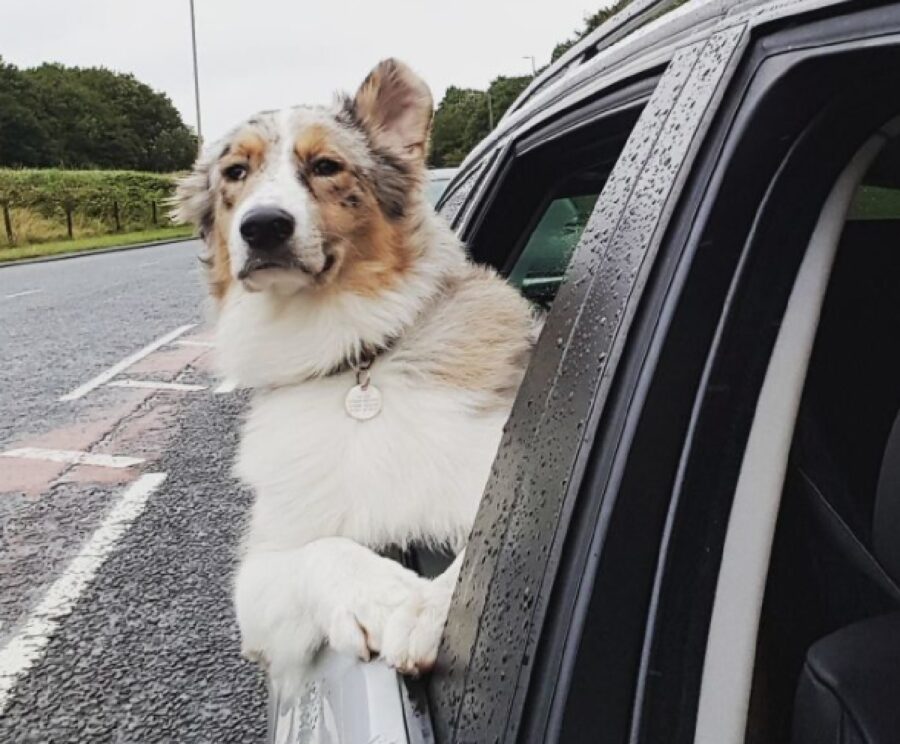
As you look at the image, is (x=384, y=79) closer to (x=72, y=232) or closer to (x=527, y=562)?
(x=527, y=562)

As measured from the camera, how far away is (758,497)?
0.98m

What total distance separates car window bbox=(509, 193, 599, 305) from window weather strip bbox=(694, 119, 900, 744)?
207 centimetres

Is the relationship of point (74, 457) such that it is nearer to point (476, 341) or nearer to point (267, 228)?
point (267, 228)

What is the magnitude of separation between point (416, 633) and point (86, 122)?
235ft

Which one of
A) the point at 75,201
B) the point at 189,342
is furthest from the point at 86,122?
the point at 189,342

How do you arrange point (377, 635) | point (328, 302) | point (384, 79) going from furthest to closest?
point (384, 79)
point (328, 302)
point (377, 635)

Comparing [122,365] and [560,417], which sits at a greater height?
[560,417]

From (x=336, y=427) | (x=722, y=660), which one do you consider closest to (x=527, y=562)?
(x=722, y=660)

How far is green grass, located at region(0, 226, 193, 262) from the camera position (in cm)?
2509

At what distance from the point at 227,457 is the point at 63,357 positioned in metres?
4.28

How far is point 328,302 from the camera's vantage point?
267 cm

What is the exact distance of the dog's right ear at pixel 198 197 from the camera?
309cm

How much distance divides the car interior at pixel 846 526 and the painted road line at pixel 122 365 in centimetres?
744

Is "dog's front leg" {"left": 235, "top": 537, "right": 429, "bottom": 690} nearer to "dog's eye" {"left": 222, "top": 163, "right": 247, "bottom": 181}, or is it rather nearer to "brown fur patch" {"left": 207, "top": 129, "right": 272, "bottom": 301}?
"brown fur patch" {"left": 207, "top": 129, "right": 272, "bottom": 301}
